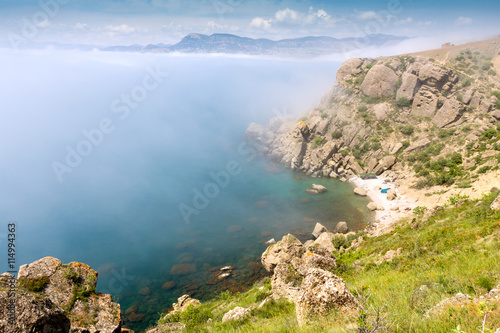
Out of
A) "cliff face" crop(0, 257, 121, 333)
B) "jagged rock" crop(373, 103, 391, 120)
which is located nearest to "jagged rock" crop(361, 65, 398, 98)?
"jagged rock" crop(373, 103, 391, 120)

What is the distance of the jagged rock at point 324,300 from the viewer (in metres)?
7.17

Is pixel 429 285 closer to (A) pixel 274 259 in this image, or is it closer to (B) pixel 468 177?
(A) pixel 274 259

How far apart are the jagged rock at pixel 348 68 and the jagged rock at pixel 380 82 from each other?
6.05 m

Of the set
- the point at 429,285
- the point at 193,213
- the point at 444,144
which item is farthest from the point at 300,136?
the point at 429,285

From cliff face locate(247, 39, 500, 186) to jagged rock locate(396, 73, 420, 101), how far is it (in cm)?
19

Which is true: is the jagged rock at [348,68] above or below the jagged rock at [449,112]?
above

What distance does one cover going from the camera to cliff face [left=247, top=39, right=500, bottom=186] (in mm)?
44175

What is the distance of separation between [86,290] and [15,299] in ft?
15.6

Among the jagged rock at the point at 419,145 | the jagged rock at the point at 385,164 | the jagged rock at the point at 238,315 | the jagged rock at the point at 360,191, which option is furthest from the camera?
the jagged rock at the point at 385,164

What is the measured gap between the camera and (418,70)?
185 feet

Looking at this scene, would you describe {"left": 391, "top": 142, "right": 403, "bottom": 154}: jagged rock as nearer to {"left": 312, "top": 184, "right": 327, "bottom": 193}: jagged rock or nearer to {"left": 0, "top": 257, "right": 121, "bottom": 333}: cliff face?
{"left": 312, "top": 184, "right": 327, "bottom": 193}: jagged rock

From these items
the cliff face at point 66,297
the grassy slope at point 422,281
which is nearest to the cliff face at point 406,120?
the grassy slope at point 422,281

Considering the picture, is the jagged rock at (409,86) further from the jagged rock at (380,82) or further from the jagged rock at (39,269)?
the jagged rock at (39,269)

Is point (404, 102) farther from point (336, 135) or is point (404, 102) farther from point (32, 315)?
point (32, 315)
